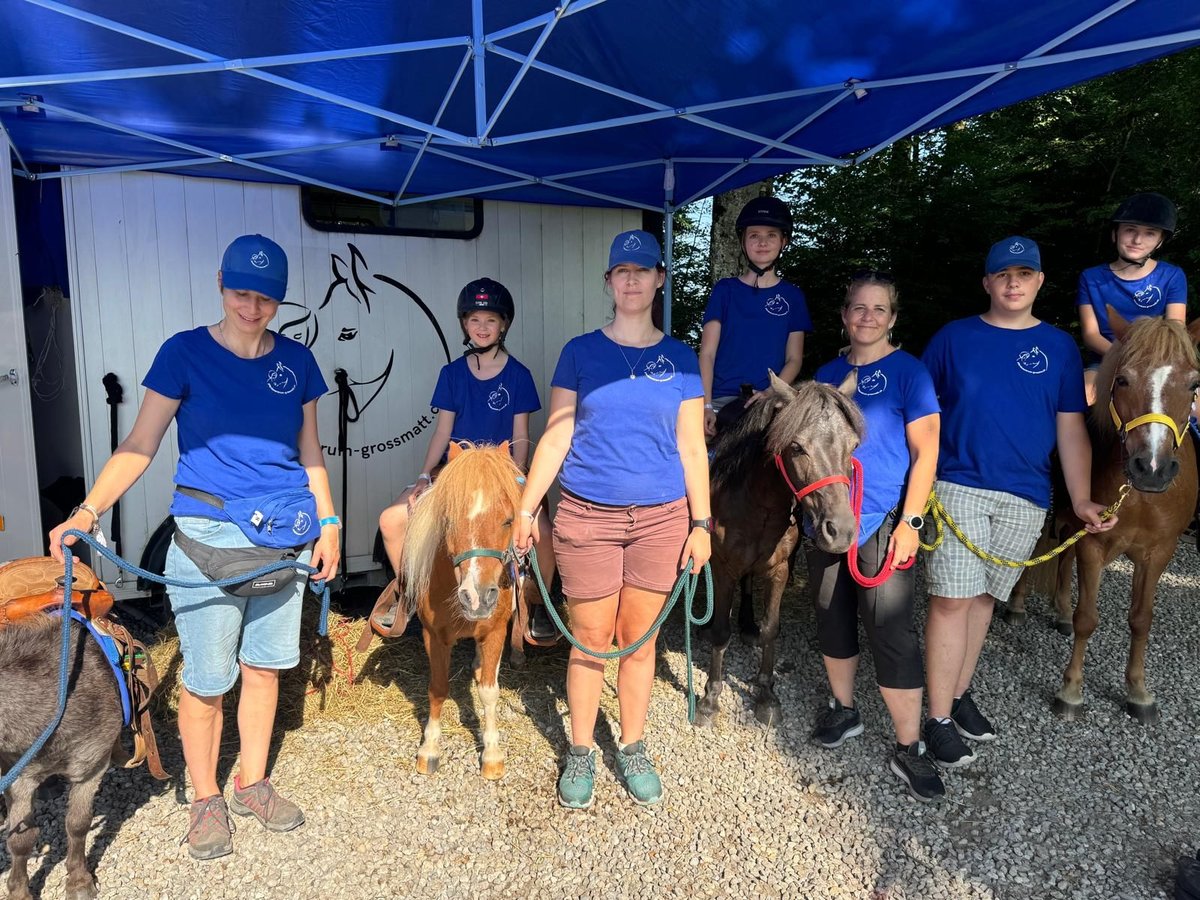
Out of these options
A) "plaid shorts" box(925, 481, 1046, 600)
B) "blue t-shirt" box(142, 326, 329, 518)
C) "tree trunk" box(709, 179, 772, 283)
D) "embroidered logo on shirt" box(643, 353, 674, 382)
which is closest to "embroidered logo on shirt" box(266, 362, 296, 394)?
"blue t-shirt" box(142, 326, 329, 518)

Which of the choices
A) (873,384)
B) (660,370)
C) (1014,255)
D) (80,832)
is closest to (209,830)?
(80,832)

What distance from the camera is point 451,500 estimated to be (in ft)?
9.07

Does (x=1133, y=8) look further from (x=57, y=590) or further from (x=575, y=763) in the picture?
(x=57, y=590)

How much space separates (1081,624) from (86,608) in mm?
4460

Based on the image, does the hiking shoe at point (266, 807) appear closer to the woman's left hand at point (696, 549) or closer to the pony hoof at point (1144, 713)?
the woman's left hand at point (696, 549)

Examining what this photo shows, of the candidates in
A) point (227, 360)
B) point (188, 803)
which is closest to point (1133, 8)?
point (227, 360)

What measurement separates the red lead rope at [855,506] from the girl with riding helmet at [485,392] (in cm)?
141

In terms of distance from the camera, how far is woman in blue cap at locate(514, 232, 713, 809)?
266cm

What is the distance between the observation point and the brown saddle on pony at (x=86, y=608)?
2375 millimetres

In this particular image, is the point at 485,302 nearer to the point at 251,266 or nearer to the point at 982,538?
the point at 251,266

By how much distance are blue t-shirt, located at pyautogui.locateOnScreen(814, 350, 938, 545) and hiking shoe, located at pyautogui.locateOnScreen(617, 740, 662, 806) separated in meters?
1.28

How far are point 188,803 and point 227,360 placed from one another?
1.89 metres

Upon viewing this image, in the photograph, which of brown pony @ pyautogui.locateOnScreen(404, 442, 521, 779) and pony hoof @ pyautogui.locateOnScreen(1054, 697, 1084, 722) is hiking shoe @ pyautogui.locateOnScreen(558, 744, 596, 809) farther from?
pony hoof @ pyautogui.locateOnScreen(1054, 697, 1084, 722)

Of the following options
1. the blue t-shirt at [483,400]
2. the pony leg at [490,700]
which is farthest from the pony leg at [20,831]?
the blue t-shirt at [483,400]
